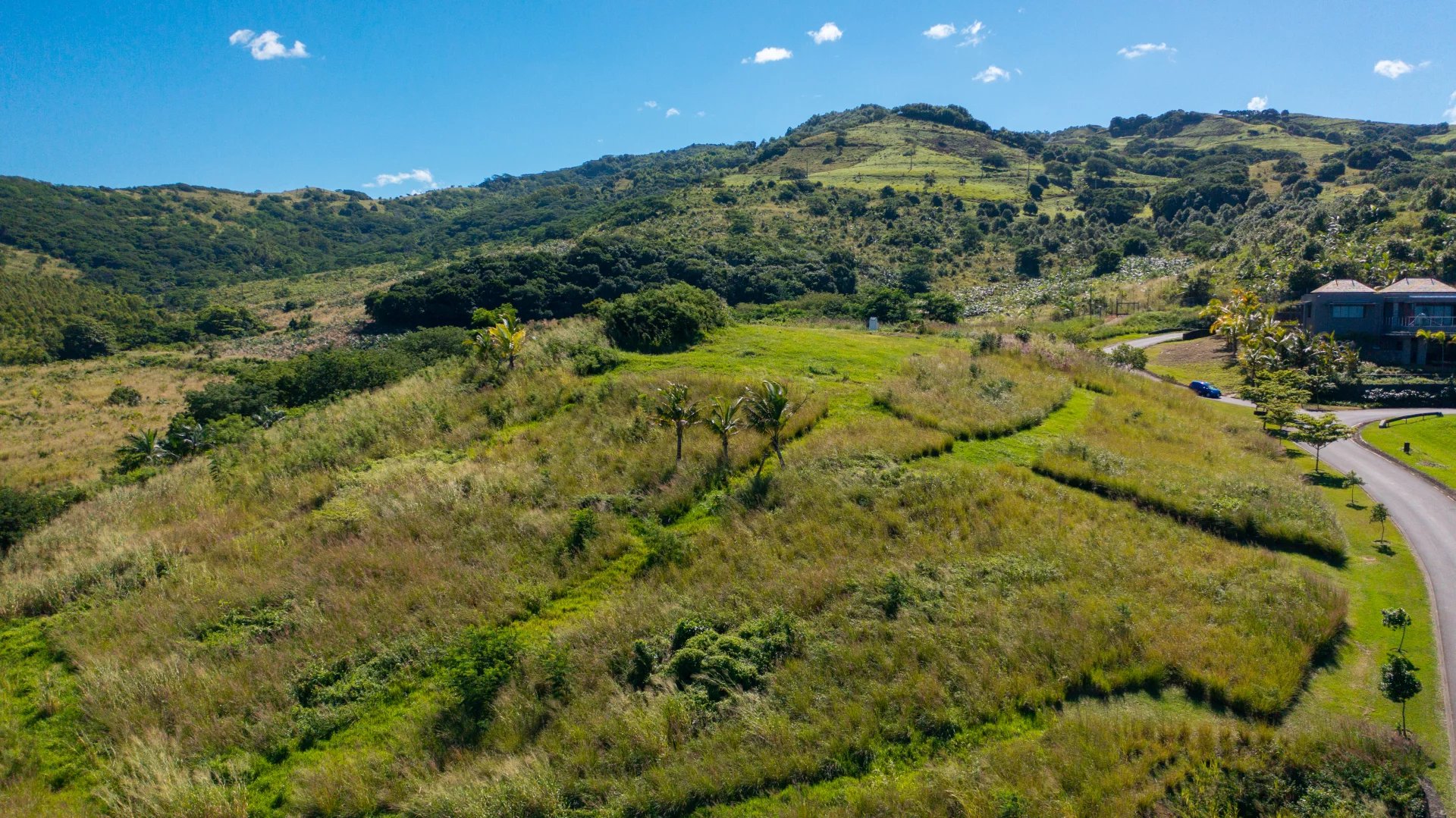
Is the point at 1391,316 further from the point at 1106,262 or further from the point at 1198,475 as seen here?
the point at 1198,475

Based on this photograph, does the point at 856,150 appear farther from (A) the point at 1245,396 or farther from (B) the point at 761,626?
(B) the point at 761,626

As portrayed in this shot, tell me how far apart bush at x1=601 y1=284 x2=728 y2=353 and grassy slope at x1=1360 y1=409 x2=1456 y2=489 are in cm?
2521

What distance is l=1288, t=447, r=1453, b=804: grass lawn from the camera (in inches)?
404

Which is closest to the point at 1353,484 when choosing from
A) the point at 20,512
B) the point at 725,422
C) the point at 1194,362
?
the point at 725,422

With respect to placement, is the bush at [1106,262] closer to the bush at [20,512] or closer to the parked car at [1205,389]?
the parked car at [1205,389]

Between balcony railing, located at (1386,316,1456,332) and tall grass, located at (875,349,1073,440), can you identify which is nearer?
tall grass, located at (875,349,1073,440)

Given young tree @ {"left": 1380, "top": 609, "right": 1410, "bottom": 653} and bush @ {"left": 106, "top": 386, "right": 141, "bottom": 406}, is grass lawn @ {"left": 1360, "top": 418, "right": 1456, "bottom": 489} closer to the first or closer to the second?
young tree @ {"left": 1380, "top": 609, "right": 1410, "bottom": 653}

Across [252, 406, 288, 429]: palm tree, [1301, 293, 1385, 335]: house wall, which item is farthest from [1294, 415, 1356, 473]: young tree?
[252, 406, 288, 429]: palm tree

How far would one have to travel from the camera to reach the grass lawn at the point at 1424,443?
75.2 feet

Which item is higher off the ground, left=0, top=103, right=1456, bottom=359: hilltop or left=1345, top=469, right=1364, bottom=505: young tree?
left=0, top=103, right=1456, bottom=359: hilltop

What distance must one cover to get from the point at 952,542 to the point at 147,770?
45.1ft

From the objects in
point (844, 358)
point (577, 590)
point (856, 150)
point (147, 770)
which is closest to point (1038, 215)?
point (856, 150)

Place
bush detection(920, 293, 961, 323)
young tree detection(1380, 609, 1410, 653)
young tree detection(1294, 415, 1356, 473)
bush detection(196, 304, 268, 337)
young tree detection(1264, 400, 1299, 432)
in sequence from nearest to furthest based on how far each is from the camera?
1. young tree detection(1380, 609, 1410, 653)
2. young tree detection(1294, 415, 1356, 473)
3. young tree detection(1264, 400, 1299, 432)
4. bush detection(920, 293, 961, 323)
5. bush detection(196, 304, 268, 337)

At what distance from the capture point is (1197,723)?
9766 mm
